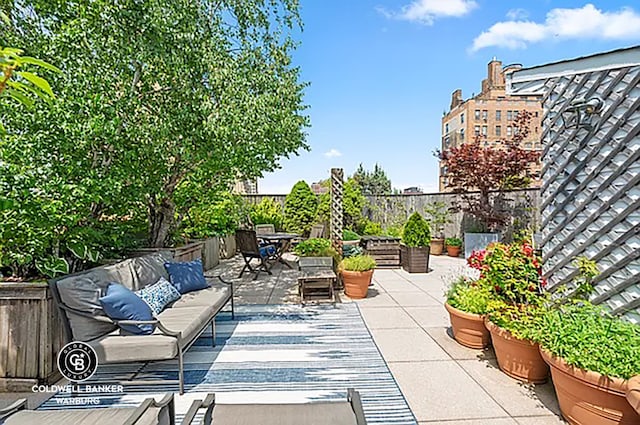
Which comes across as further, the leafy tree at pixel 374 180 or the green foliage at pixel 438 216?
the leafy tree at pixel 374 180

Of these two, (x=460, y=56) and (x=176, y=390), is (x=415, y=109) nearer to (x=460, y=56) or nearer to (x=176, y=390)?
(x=460, y=56)

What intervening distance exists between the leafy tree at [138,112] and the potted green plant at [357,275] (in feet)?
6.05

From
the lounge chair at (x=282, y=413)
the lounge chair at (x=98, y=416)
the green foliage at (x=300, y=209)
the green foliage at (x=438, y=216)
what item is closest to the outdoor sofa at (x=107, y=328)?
the lounge chair at (x=98, y=416)

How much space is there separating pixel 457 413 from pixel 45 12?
479 cm

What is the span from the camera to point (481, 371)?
132 inches

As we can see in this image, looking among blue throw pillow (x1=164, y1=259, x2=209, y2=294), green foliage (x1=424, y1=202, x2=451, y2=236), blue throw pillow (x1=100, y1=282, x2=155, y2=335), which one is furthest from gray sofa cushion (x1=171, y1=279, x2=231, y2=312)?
green foliage (x1=424, y1=202, x2=451, y2=236)

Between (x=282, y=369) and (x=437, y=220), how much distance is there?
27.5 feet

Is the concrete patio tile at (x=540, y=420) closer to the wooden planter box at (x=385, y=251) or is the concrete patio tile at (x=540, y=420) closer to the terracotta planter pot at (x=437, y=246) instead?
the wooden planter box at (x=385, y=251)

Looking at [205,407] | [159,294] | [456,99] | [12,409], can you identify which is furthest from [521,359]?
[456,99]

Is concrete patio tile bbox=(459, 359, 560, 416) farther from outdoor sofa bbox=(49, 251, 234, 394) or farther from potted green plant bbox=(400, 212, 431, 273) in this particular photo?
potted green plant bbox=(400, 212, 431, 273)

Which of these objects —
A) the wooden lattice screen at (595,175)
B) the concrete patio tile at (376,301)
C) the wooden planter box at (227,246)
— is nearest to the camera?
the wooden lattice screen at (595,175)

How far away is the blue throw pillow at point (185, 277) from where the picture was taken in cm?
441

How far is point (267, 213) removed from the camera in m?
11.3

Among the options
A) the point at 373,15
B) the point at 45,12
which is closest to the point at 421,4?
the point at 373,15
